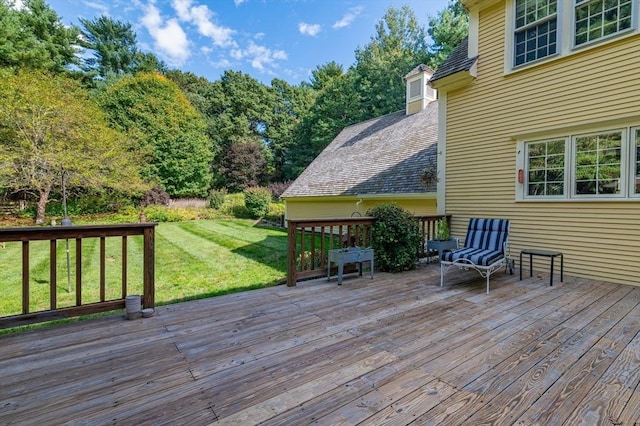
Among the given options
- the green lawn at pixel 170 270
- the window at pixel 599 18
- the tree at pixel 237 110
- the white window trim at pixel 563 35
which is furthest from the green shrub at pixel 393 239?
the tree at pixel 237 110

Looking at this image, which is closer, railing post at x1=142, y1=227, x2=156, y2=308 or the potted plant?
railing post at x1=142, y1=227, x2=156, y2=308

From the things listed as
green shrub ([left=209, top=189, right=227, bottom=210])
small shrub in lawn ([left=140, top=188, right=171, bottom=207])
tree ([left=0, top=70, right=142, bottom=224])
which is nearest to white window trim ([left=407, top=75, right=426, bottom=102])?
tree ([left=0, top=70, right=142, bottom=224])

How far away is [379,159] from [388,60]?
12994 millimetres

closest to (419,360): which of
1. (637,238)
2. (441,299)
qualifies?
(441,299)

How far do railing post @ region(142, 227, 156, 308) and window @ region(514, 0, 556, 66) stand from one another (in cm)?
660

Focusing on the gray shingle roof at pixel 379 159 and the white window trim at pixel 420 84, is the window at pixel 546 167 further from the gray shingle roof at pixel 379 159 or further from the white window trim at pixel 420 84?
the white window trim at pixel 420 84

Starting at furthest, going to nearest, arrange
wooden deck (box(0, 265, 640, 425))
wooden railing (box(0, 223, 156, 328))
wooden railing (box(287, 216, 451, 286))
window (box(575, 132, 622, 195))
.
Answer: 1. window (box(575, 132, 622, 195))
2. wooden railing (box(287, 216, 451, 286))
3. wooden railing (box(0, 223, 156, 328))
4. wooden deck (box(0, 265, 640, 425))

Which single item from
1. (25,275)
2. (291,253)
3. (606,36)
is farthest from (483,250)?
(25,275)

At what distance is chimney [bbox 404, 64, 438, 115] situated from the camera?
11870mm

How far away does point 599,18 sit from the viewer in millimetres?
4555

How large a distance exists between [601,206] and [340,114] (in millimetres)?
18944

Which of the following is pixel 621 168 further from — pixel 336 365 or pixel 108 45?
pixel 108 45

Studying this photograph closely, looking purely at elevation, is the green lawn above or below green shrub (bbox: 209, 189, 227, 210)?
below

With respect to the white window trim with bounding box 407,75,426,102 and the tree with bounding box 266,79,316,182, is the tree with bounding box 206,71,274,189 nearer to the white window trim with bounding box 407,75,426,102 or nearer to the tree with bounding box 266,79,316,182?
the tree with bounding box 266,79,316,182
